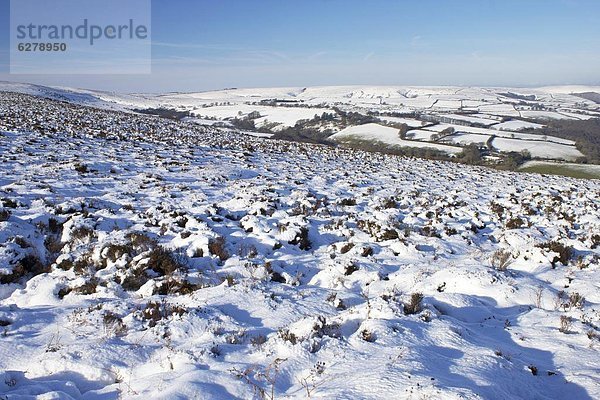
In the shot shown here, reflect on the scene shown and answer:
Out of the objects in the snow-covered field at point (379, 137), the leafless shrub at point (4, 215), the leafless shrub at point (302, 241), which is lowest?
the leafless shrub at point (302, 241)

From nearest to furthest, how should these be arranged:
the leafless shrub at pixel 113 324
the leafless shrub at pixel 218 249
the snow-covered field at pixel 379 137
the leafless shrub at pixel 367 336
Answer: the leafless shrub at pixel 367 336 < the leafless shrub at pixel 113 324 < the leafless shrub at pixel 218 249 < the snow-covered field at pixel 379 137

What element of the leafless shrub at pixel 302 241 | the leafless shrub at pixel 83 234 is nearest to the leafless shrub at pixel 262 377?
the leafless shrub at pixel 302 241

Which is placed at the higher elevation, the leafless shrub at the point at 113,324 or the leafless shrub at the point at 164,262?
the leafless shrub at the point at 164,262

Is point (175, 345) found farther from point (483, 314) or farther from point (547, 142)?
point (547, 142)

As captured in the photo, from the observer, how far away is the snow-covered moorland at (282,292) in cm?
468

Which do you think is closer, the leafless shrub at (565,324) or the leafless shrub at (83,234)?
the leafless shrub at (565,324)

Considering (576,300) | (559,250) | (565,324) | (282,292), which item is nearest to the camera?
(565,324)

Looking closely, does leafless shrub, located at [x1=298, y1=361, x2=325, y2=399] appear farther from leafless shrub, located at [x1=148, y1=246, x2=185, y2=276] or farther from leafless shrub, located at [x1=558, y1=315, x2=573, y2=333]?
leafless shrub, located at [x1=148, y1=246, x2=185, y2=276]

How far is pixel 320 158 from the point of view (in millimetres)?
30797

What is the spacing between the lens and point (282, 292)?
7.59 m

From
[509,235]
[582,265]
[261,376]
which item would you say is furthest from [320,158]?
[261,376]

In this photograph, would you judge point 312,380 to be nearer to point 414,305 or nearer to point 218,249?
point 414,305

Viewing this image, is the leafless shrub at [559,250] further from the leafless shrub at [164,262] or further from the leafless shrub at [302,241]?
the leafless shrub at [164,262]

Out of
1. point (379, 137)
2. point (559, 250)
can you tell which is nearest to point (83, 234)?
point (559, 250)
